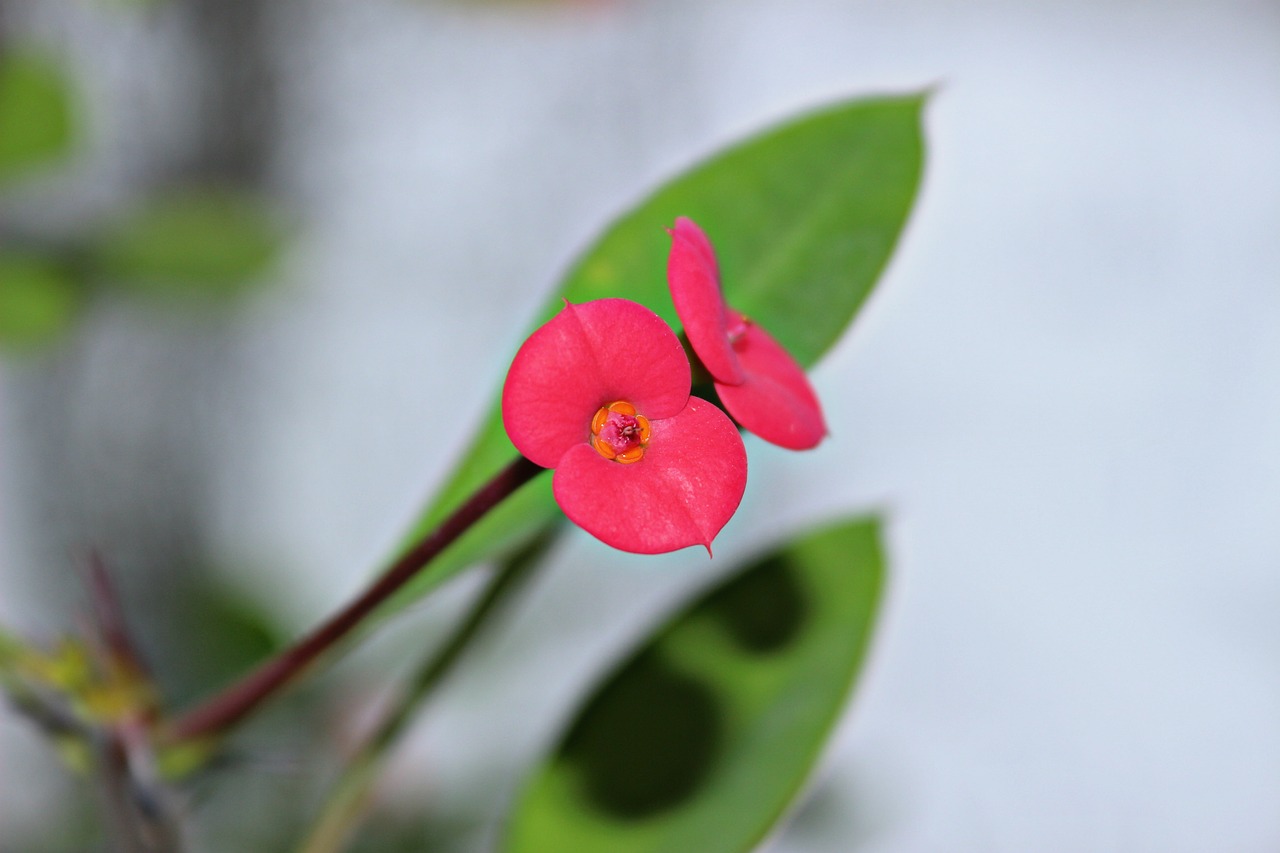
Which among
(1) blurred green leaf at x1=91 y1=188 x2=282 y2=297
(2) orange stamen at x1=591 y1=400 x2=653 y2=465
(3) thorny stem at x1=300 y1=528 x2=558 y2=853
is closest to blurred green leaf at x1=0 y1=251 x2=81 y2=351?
(1) blurred green leaf at x1=91 y1=188 x2=282 y2=297

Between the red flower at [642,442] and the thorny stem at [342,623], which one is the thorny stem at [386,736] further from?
the red flower at [642,442]

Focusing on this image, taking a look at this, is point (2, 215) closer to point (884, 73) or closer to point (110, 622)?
point (110, 622)

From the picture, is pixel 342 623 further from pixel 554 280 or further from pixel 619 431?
pixel 554 280

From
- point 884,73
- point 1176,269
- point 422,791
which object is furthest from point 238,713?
point 1176,269

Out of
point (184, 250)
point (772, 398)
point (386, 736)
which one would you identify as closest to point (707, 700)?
point (386, 736)

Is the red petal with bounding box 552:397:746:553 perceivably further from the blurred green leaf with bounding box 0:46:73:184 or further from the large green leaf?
the blurred green leaf with bounding box 0:46:73:184

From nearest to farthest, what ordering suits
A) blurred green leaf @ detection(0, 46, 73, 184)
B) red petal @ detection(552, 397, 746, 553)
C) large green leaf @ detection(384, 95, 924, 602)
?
red petal @ detection(552, 397, 746, 553)
large green leaf @ detection(384, 95, 924, 602)
blurred green leaf @ detection(0, 46, 73, 184)

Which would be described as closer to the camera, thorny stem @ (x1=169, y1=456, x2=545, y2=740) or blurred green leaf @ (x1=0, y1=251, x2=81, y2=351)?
thorny stem @ (x1=169, y1=456, x2=545, y2=740)

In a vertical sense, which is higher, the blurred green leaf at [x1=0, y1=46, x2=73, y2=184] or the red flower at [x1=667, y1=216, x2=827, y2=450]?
the red flower at [x1=667, y1=216, x2=827, y2=450]

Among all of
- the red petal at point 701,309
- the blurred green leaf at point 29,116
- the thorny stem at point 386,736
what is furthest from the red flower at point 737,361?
the blurred green leaf at point 29,116
